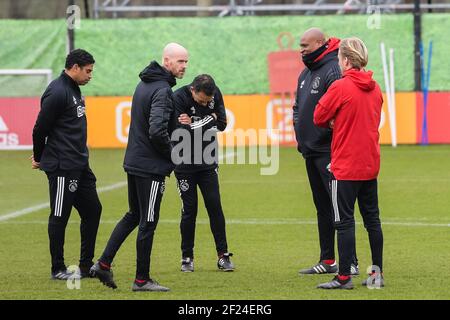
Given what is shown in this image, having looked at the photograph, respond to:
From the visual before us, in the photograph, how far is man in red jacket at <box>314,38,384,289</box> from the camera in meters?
9.17

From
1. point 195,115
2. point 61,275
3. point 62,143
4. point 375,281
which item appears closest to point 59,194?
point 62,143

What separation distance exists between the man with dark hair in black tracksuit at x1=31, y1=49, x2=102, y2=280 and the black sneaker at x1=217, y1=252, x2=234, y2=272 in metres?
1.27

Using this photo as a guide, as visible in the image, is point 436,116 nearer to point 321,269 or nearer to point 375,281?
point 321,269

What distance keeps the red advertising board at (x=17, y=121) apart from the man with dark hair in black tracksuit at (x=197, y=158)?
573 inches

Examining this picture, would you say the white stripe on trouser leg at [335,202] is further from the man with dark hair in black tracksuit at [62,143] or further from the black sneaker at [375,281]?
the man with dark hair in black tracksuit at [62,143]

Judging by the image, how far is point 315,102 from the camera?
1023 centimetres

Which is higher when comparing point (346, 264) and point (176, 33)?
point (176, 33)

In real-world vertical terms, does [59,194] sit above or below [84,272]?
above

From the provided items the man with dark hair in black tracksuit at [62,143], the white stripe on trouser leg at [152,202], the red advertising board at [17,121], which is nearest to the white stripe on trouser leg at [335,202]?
the white stripe on trouser leg at [152,202]

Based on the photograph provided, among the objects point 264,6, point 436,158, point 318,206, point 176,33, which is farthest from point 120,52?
point 318,206

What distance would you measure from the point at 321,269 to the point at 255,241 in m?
2.14

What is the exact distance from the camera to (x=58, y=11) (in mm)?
32375

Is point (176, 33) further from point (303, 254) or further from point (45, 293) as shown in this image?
point (45, 293)

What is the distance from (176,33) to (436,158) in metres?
7.33
